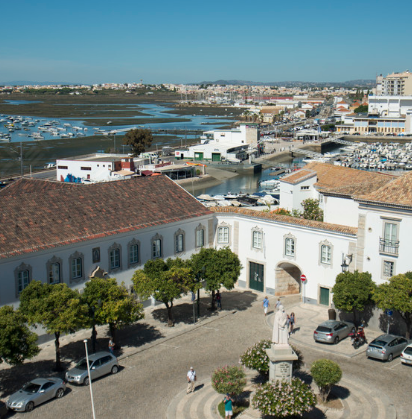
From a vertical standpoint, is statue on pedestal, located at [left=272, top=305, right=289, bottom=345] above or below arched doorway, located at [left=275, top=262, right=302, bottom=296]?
above

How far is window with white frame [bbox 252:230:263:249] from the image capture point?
38.0 m

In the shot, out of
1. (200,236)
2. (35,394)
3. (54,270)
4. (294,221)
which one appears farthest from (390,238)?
Result: (35,394)

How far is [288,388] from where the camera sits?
20297mm

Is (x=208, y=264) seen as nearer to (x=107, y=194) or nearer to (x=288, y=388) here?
(x=107, y=194)

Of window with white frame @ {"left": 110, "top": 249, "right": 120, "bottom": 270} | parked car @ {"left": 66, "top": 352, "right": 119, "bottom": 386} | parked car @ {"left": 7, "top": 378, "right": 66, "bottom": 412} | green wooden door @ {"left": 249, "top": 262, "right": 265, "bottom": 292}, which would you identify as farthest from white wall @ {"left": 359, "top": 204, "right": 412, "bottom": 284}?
parked car @ {"left": 7, "top": 378, "right": 66, "bottom": 412}

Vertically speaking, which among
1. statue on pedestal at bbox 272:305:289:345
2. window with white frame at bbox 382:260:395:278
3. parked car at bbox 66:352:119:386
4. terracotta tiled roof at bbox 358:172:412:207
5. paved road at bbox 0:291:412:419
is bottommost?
paved road at bbox 0:291:412:419

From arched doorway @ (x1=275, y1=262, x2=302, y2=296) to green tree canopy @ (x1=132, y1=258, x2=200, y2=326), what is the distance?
302 inches

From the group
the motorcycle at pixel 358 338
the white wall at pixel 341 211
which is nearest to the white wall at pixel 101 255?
the white wall at pixel 341 211

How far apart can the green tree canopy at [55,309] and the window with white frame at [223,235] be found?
1492cm

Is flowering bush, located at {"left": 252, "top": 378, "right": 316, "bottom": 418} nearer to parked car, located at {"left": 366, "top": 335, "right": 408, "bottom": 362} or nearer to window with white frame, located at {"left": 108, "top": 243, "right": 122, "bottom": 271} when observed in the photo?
parked car, located at {"left": 366, "top": 335, "right": 408, "bottom": 362}

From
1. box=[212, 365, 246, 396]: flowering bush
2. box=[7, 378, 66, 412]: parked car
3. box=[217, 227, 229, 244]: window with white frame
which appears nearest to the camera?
box=[212, 365, 246, 396]: flowering bush

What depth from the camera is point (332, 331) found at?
29.3m

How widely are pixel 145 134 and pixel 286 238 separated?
82883mm

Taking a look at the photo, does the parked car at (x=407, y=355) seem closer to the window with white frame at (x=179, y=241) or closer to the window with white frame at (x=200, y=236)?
the window with white frame at (x=179, y=241)
